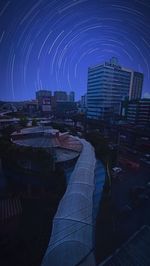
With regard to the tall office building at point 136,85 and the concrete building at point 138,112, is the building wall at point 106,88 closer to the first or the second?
the concrete building at point 138,112

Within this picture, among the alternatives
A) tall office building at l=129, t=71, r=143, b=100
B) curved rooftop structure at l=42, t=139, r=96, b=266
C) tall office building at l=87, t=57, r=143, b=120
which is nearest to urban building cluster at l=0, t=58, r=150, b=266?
curved rooftop structure at l=42, t=139, r=96, b=266

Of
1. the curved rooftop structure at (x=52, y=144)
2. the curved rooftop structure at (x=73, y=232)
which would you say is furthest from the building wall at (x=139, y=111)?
the curved rooftop structure at (x=73, y=232)

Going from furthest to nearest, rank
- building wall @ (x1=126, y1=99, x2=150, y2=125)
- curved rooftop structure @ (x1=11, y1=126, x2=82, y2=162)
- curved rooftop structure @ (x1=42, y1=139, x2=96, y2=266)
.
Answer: building wall @ (x1=126, y1=99, x2=150, y2=125) → curved rooftop structure @ (x1=11, y1=126, x2=82, y2=162) → curved rooftop structure @ (x1=42, y1=139, x2=96, y2=266)

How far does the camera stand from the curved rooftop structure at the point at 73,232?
7.22m

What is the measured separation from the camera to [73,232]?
8.39 meters

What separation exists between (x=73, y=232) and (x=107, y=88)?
87.9m

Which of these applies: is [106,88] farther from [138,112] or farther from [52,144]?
[52,144]

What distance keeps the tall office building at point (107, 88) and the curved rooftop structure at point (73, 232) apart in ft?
260

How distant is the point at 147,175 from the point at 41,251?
23.1m

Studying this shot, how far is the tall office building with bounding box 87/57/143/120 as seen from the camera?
86.0 metres

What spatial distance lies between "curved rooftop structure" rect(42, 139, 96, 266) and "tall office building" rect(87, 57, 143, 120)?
3117 inches

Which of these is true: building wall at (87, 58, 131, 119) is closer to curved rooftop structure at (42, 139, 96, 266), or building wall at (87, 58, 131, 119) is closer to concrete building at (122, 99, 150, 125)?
concrete building at (122, 99, 150, 125)

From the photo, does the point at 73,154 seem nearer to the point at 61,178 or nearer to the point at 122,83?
the point at 61,178

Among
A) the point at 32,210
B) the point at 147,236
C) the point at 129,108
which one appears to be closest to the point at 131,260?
the point at 147,236
